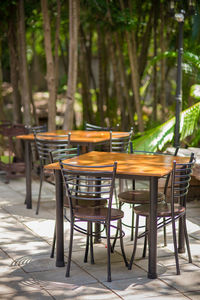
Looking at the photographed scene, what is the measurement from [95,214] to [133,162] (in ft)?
2.36

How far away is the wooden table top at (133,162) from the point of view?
4.73 metres

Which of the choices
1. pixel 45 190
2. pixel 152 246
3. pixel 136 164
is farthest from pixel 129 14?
pixel 152 246

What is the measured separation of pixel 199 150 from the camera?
7.90 meters

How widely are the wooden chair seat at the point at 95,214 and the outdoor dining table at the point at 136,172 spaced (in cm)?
Answer: 25

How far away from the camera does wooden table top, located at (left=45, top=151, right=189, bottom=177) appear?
4.73 meters

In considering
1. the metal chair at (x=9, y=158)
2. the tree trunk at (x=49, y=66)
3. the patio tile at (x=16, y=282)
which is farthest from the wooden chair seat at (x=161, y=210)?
the tree trunk at (x=49, y=66)

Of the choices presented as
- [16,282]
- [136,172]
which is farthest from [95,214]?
[16,282]

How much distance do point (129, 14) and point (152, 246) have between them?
5919 millimetres

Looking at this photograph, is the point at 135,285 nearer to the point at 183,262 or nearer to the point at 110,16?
the point at 183,262

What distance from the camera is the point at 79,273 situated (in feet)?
16.0

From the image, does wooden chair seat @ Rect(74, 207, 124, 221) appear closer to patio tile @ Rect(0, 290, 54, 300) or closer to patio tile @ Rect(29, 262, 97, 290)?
→ patio tile @ Rect(29, 262, 97, 290)

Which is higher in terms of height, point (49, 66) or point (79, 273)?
point (49, 66)

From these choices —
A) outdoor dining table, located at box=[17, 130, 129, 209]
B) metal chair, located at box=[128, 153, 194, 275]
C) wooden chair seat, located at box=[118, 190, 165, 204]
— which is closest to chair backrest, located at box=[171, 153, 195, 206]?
metal chair, located at box=[128, 153, 194, 275]

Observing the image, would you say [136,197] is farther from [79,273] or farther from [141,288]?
[141,288]
